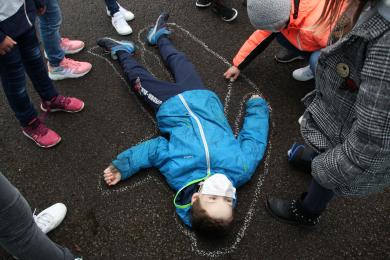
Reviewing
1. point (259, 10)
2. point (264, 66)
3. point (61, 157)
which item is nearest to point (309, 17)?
point (259, 10)

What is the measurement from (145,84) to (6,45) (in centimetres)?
120

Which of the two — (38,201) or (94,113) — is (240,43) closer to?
(94,113)

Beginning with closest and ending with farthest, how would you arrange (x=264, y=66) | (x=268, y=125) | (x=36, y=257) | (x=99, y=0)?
(x=36, y=257), (x=268, y=125), (x=264, y=66), (x=99, y=0)

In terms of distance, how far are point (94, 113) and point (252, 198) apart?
1514mm

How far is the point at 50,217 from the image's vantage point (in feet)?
7.88

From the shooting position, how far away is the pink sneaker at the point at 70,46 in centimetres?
351

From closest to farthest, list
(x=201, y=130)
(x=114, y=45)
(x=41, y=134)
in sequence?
(x=201, y=130), (x=41, y=134), (x=114, y=45)

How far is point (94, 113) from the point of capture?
10.1 feet

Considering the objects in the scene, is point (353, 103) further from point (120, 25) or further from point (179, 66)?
point (120, 25)

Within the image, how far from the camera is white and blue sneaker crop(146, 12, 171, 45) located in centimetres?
349

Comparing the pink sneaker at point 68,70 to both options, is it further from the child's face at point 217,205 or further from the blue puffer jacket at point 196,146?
the child's face at point 217,205

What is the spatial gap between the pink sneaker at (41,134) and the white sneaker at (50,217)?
1.87 ft

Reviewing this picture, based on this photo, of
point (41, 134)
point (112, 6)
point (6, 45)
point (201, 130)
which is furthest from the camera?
point (112, 6)

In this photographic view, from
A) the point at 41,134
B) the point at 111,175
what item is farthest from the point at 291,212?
the point at 41,134
